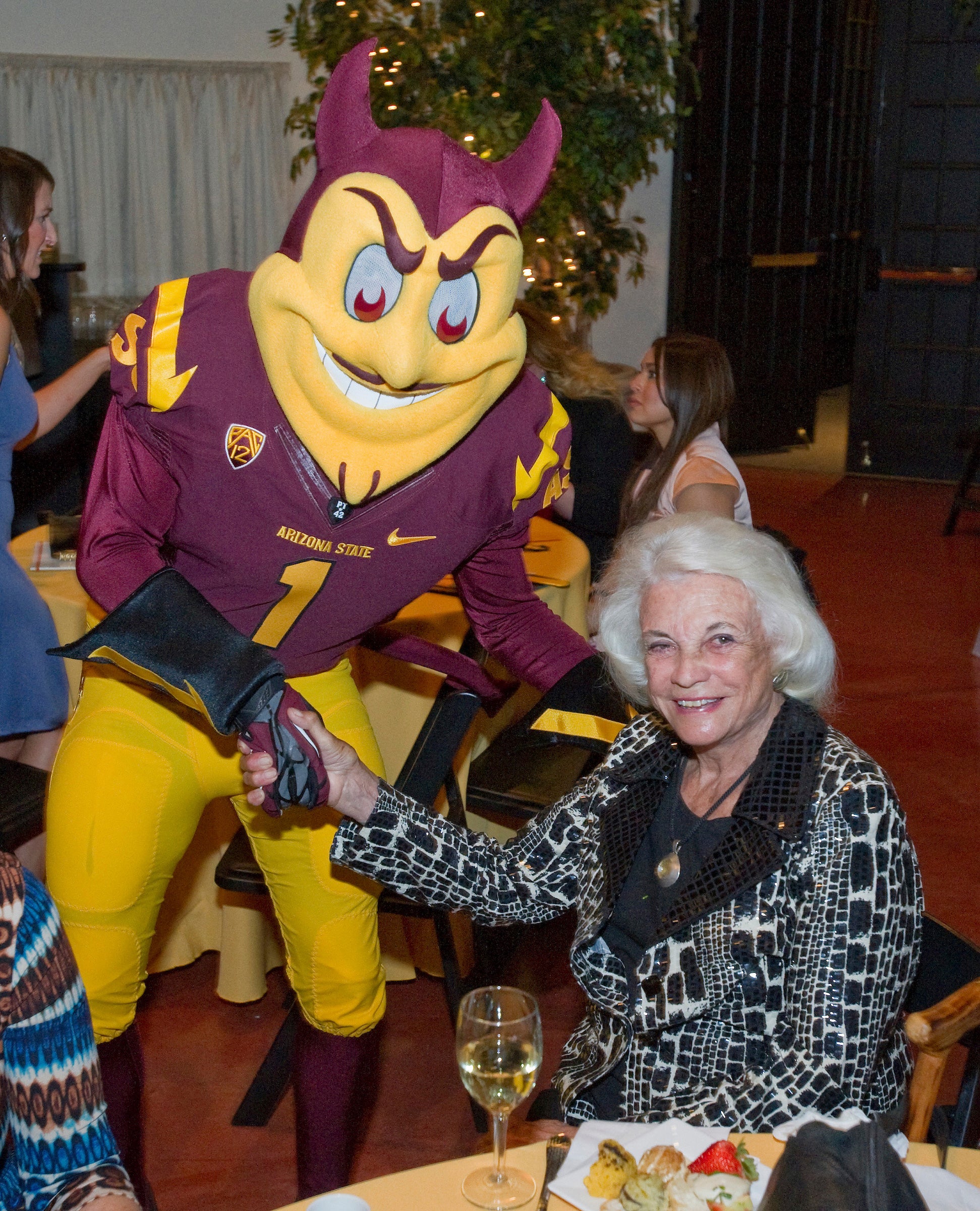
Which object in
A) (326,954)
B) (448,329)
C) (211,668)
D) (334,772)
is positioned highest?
(448,329)

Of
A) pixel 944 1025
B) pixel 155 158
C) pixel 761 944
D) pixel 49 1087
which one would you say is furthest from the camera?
pixel 155 158

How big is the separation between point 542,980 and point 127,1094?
1223 mm

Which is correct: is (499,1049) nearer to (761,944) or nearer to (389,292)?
(761,944)

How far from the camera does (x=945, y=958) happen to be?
5.32ft

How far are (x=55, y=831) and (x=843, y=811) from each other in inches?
39.9

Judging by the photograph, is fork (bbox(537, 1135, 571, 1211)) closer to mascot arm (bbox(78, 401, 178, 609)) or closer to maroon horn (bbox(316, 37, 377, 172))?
mascot arm (bbox(78, 401, 178, 609))

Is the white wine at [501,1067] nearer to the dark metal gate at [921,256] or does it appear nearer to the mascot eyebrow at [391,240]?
the mascot eyebrow at [391,240]

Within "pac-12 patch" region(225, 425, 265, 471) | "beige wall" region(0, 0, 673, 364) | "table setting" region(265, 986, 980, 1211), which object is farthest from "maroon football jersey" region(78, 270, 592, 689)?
"beige wall" region(0, 0, 673, 364)

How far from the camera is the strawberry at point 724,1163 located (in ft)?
3.62

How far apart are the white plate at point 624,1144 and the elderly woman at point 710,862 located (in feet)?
1.11

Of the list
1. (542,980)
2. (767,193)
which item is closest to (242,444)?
(542,980)

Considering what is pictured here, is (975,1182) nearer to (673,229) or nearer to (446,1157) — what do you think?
(446,1157)

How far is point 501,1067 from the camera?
1.20 m

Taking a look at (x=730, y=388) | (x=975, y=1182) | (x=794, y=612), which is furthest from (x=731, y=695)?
(x=730, y=388)
